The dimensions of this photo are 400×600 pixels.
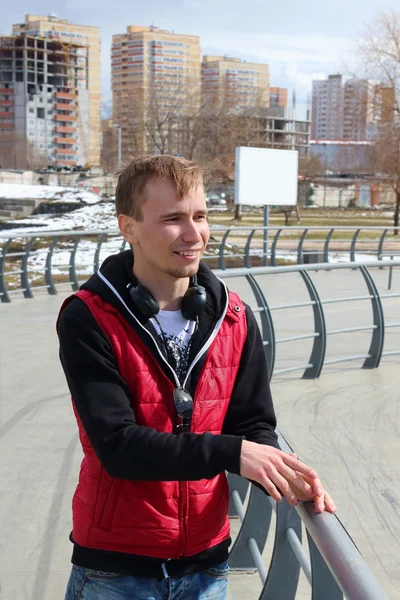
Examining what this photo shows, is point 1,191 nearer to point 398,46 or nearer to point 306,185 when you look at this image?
point 306,185

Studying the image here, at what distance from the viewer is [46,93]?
142250 millimetres

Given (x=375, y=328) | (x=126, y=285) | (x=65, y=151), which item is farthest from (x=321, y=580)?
(x=65, y=151)

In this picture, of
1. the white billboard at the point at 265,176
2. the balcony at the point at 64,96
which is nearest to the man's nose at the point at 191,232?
the white billboard at the point at 265,176

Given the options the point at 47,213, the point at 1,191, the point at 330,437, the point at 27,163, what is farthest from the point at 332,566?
the point at 27,163

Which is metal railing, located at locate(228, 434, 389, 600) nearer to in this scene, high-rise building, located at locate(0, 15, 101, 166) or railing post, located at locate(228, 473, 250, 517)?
railing post, located at locate(228, 473, 250, 517)

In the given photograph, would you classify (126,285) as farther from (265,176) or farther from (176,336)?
(265,176)

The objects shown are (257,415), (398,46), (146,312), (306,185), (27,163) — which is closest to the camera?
(146,312)

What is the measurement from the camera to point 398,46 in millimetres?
31703

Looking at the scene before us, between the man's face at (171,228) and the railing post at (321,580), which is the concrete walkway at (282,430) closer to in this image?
the railing post at (321,580)

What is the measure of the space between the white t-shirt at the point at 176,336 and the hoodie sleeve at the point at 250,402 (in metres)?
0.15

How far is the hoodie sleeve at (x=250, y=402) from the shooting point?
6.61 ft

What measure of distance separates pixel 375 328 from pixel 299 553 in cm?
642

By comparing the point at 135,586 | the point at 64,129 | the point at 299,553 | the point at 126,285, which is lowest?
the point at 299,553

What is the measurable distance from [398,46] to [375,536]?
3005 centimetres
